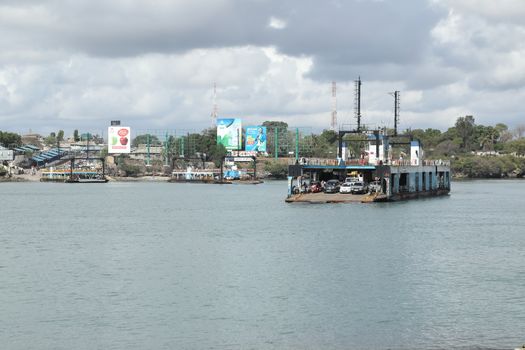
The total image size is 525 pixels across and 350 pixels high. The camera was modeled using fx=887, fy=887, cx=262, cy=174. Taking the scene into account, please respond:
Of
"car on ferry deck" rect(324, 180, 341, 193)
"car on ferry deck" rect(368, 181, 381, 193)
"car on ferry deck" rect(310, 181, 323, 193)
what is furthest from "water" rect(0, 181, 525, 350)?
"car on ferry deck" rect(310, 181, 323, 193)

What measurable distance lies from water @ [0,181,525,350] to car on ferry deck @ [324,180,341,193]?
75.9 feet

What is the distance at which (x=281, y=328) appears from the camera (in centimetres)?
4091

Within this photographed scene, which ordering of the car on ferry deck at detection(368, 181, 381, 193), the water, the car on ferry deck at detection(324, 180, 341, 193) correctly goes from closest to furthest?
the water → the car on ferry deck at detection(324, 180, 341, 193) → the car on ferry deck at detection(368, 181, 381, 193)

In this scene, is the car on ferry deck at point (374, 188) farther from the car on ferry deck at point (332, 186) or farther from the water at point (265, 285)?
the water at point (265, 285)

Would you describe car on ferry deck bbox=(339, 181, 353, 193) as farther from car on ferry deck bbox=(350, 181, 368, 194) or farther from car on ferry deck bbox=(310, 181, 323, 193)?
car on ferry deck bbox=(310, 181, 323, 193)

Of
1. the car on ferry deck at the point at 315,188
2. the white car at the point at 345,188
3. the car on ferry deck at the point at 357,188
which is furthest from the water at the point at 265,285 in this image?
the car on ferry deck at the point at 315,188

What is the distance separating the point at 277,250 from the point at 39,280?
21.5 meters

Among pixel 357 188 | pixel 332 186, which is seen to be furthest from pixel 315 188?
pixel 357 188

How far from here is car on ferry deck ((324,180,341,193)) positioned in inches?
4702

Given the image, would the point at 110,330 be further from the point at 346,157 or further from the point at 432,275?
the point at 346,157

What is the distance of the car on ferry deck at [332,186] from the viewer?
119m

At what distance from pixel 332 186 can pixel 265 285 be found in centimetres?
6906

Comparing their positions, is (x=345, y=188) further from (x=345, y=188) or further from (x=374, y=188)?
(x=374, y=188)

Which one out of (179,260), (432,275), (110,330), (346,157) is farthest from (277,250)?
(346,157)
